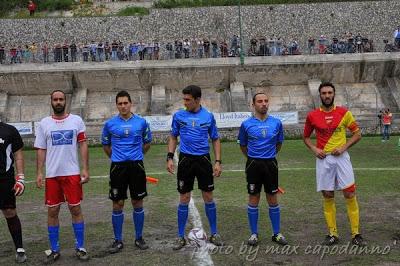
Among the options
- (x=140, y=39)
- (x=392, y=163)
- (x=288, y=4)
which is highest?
(x=288, y=4)

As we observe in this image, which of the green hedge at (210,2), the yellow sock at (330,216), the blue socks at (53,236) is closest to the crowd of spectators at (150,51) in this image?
the green hedge at (210,2)

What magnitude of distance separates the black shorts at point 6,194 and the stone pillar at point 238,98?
88.8 ft

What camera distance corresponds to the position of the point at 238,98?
34.6 meters

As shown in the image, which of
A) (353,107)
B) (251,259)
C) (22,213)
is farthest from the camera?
(353,107)

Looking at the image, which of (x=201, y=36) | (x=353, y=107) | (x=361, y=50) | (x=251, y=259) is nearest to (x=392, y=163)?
(x=251, y=259)

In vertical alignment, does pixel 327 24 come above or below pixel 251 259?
above

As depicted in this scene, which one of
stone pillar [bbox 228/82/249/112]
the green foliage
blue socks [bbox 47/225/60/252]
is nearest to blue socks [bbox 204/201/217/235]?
blue socks [bbox 47/225/60/252]

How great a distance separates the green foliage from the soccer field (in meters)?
35.2

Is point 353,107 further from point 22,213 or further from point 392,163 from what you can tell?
point 22,213

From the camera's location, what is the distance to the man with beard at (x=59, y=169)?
7.13 m

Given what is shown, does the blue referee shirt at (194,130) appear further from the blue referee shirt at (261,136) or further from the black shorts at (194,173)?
the blue referee shirt at (261,136)

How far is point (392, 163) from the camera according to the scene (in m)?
16.3

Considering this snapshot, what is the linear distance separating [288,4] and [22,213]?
41.1 meters

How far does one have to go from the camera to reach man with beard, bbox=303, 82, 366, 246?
294 inches
